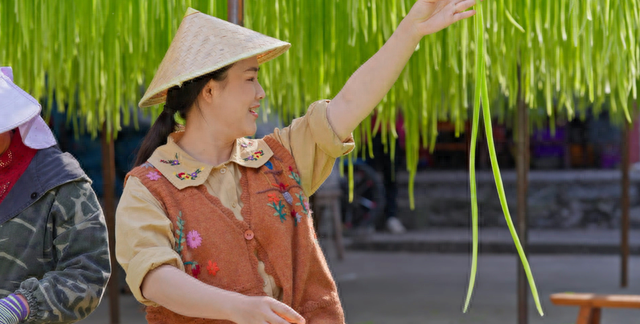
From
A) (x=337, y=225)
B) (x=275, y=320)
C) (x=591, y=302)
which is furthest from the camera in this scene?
(x=337, y=225)

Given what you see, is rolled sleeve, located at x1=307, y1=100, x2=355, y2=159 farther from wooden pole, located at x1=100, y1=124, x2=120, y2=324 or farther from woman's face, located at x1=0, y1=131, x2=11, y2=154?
wooden pole, located at x1=100, y1=124, x2=120, y2=324

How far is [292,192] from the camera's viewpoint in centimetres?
142

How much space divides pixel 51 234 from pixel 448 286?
4.54 m

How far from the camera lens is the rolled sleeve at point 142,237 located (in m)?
1.24

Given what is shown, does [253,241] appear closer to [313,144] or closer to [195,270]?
[195,270]

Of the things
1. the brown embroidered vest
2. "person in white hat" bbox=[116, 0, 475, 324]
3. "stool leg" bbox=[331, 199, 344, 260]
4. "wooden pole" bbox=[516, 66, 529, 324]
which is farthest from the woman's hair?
"stool leg" bbox=[331, 199, 344, 260]

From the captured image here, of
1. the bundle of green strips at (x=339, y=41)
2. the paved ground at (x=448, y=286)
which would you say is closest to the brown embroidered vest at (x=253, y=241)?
the bundle of green strips at (x=339, y=41)

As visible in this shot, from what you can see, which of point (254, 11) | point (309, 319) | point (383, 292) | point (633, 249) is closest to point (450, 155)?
point (633, 249)

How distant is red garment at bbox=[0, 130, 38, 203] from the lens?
1397 mm

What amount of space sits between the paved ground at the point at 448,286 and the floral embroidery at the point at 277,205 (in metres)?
3.08

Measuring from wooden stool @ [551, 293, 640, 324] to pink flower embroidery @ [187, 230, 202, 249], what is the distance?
1758 mm

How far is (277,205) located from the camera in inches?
54.3

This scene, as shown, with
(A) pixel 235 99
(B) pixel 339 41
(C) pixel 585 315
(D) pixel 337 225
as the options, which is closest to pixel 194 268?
(A) pixel 235 99

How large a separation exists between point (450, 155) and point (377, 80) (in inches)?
309
